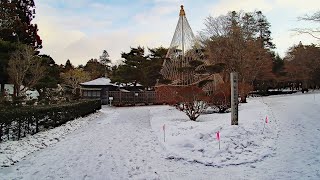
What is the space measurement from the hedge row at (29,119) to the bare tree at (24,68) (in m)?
6.30

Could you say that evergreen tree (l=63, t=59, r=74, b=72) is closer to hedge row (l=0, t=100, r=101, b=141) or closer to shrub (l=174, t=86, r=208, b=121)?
hedge row (l=0, t=100, r=101, b=141)

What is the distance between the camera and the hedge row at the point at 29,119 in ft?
31.4

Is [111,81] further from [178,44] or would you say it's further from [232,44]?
[178,44]

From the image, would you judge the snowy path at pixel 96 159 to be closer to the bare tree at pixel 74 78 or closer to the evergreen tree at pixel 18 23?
the evergreen tree at pixel 18 23

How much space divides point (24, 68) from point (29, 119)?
11.2m

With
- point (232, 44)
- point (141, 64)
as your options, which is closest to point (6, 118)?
point (232, 44)

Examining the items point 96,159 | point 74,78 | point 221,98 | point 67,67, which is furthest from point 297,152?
point 67,67

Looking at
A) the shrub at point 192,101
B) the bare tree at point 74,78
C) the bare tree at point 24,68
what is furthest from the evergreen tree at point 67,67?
the shrub at point 192,101

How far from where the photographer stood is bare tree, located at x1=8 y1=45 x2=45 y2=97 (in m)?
19.9

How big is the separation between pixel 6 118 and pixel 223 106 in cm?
1321

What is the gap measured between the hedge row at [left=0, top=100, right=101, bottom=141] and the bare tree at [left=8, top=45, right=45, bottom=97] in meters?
6.30

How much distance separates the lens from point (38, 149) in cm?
918

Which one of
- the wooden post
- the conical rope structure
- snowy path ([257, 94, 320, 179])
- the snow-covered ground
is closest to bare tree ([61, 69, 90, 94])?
the conical rope structure

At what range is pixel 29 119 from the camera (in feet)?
36.2
